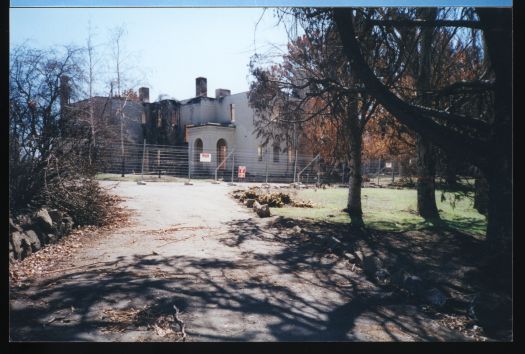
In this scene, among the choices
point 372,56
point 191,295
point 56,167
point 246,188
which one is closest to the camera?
point 191,295

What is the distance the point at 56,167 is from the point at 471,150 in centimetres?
389

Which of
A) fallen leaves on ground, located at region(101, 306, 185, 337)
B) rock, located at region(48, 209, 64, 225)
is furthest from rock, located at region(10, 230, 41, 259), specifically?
fallen leaves on ground, located at region(101, 306, 185, 337)

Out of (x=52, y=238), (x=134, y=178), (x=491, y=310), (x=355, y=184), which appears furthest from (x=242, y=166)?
(x=491, y=310)

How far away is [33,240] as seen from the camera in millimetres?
3283

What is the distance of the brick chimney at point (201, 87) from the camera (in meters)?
3.56

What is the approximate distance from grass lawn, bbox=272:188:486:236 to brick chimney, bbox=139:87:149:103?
2.20 meters

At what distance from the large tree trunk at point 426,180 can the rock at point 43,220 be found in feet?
12.3

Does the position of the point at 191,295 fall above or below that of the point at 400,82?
below

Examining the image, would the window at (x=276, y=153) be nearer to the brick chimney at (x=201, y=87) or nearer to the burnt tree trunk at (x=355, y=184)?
the burnt tree trunk at (x=355, y=184)

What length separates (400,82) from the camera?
13.2 ft

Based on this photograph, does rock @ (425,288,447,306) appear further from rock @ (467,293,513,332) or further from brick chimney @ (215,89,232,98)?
brick chimney @ (215,89,232,98)

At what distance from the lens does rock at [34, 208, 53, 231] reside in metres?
3.41

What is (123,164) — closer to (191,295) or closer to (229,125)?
(229,125)
